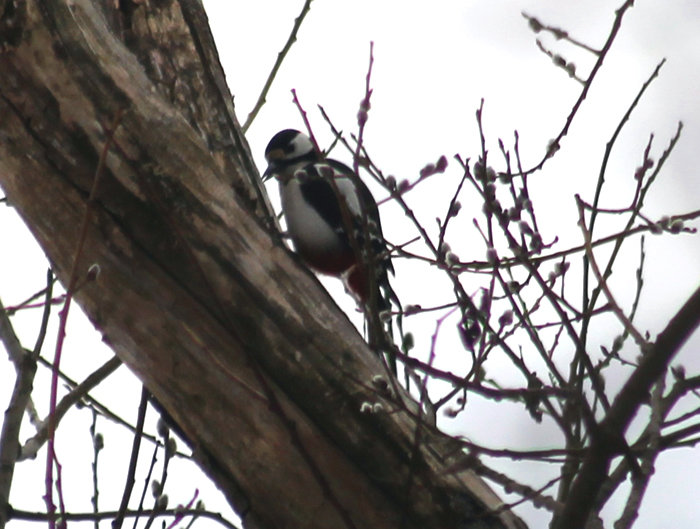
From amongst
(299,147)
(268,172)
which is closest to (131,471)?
(268,172)

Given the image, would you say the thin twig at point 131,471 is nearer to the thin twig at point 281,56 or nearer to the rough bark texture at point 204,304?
the rough bark texture at point 204,304

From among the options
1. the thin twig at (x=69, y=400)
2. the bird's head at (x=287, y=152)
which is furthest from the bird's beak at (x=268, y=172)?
the thin twig at (x=69, y=400)

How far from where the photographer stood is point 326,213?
485 centimetres

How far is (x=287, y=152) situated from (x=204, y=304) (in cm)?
300

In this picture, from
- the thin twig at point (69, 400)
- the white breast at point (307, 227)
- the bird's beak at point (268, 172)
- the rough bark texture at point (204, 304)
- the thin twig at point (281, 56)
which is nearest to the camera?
the rough bark texture at point (204, 304)

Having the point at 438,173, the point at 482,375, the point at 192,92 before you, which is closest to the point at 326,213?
the point at 192,92

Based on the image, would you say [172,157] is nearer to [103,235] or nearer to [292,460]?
[103,235]

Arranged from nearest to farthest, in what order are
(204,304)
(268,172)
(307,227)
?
(204,304) < (307,227) < (268,172)

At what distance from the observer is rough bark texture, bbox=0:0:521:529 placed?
2494 millimetres

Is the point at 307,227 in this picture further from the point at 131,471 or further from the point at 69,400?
the point at 131,471

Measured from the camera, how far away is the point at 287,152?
547cm

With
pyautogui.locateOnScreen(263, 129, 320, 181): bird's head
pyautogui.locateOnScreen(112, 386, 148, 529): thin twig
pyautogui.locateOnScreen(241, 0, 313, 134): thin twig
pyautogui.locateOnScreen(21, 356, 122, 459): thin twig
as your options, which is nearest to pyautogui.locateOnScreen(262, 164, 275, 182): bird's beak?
pyautogui.locateOnScreen(263, 129, 320, 181): bird's head

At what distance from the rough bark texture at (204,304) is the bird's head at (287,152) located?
2.63 meters

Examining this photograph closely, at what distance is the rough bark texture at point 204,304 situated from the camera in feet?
8.18
